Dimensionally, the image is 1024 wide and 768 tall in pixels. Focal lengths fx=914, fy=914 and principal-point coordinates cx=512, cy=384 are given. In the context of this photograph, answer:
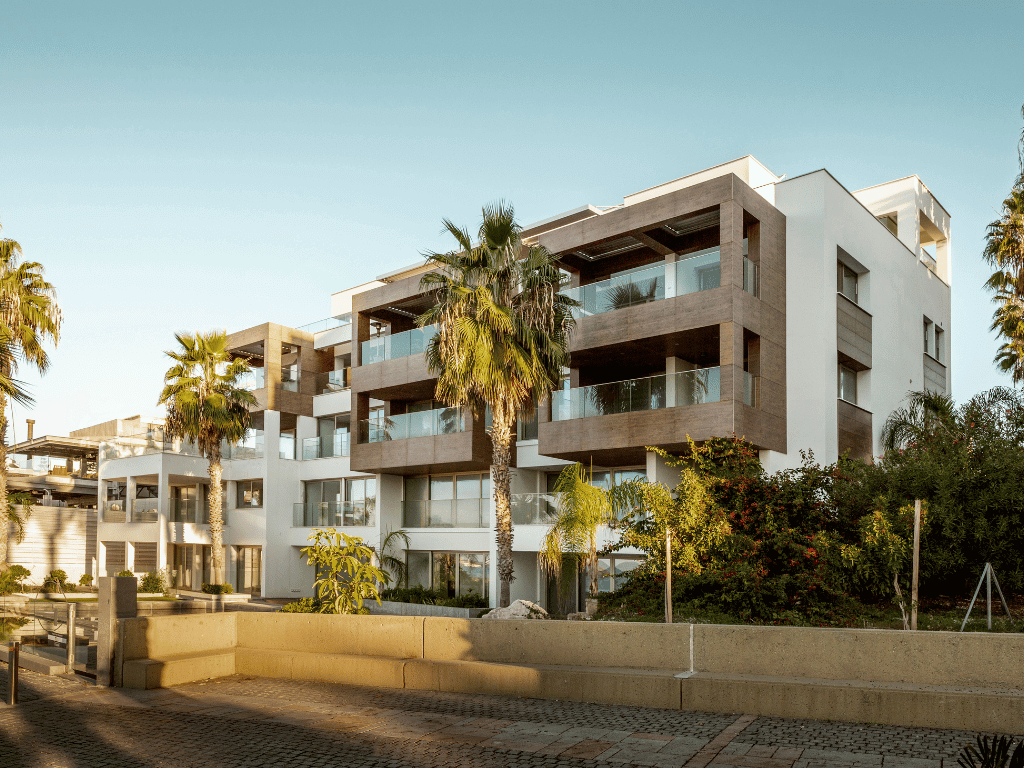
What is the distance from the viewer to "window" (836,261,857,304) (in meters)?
24.9

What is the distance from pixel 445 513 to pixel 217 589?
856cm

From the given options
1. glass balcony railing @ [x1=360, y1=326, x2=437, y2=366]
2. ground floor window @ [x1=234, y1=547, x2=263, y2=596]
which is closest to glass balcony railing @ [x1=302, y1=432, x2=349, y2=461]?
ground floor window @ [x1=234, y1=547, x2=263, y2=596]

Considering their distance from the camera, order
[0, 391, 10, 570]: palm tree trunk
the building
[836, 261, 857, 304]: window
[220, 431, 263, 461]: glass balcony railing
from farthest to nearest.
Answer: [220, 431, 263, 461]: glass balcony railing, [0, 391, 10, 570]: palm tree trunk, [836, 261, 857, 304]: window, the building

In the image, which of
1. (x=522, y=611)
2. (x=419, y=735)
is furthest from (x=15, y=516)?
(x=419, y=735)

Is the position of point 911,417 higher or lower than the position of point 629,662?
higher

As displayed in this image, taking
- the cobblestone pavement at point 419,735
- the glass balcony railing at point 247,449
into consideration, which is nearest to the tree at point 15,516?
the glass balcony railing at point 247,449

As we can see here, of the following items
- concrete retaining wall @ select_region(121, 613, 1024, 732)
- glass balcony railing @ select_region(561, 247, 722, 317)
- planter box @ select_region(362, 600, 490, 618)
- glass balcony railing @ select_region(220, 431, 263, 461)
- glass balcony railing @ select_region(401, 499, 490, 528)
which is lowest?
planter box @ select_region(362, 600, 490, 618)

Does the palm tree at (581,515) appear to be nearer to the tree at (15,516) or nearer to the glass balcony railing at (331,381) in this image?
the tree at (15,516)

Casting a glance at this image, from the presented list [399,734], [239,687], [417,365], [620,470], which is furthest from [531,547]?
[399,734]

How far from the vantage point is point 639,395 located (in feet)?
74.4

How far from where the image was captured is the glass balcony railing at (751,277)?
21.9 meters

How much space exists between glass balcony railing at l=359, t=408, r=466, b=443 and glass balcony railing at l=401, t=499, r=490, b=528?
2.57 metres

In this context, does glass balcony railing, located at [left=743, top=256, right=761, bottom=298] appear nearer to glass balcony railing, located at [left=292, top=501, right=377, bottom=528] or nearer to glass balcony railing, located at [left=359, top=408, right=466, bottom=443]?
glass balcony railing, located at [left=359, top=408, right=466, bottom=443]

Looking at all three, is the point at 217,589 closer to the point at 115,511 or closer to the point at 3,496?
the point at 3,496
